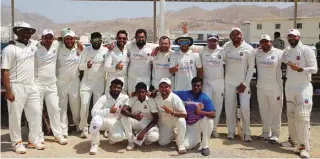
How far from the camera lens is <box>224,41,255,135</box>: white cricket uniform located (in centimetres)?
686

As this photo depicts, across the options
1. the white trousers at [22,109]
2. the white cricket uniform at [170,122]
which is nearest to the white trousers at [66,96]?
the white trousers at [22,109]

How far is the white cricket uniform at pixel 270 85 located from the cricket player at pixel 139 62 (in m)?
2.06

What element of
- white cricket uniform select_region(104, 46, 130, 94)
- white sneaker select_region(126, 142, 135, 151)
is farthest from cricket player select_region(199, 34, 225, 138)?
white sneaker select_region(126, 142, 135, 151)

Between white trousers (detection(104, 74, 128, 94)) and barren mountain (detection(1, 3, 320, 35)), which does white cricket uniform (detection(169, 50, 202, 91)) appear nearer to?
white trousers (detection(104, 74, 128, 94))

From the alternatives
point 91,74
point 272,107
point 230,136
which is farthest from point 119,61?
point 272,107

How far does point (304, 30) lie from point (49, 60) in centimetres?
3978

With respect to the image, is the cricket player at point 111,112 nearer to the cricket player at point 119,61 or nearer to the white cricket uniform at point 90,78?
the cricket player at point 119,61

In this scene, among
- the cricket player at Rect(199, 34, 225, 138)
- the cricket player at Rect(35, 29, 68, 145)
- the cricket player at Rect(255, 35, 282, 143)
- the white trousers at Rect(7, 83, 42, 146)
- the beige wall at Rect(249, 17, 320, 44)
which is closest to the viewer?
the white trousers at Rect(7, 83, 42, 146)

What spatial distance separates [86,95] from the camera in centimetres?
703

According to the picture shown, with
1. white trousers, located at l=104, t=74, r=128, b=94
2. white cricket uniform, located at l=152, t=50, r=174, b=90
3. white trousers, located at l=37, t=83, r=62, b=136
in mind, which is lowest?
white trousers, located at l=37, t=83, r=62, b=136

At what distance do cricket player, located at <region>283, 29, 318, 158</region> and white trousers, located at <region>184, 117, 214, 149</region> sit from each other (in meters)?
1.45

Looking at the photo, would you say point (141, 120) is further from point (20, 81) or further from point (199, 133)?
point (20, 81)

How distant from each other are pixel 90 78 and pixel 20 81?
1478 mm

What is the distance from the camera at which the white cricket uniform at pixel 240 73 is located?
22.5 feet
